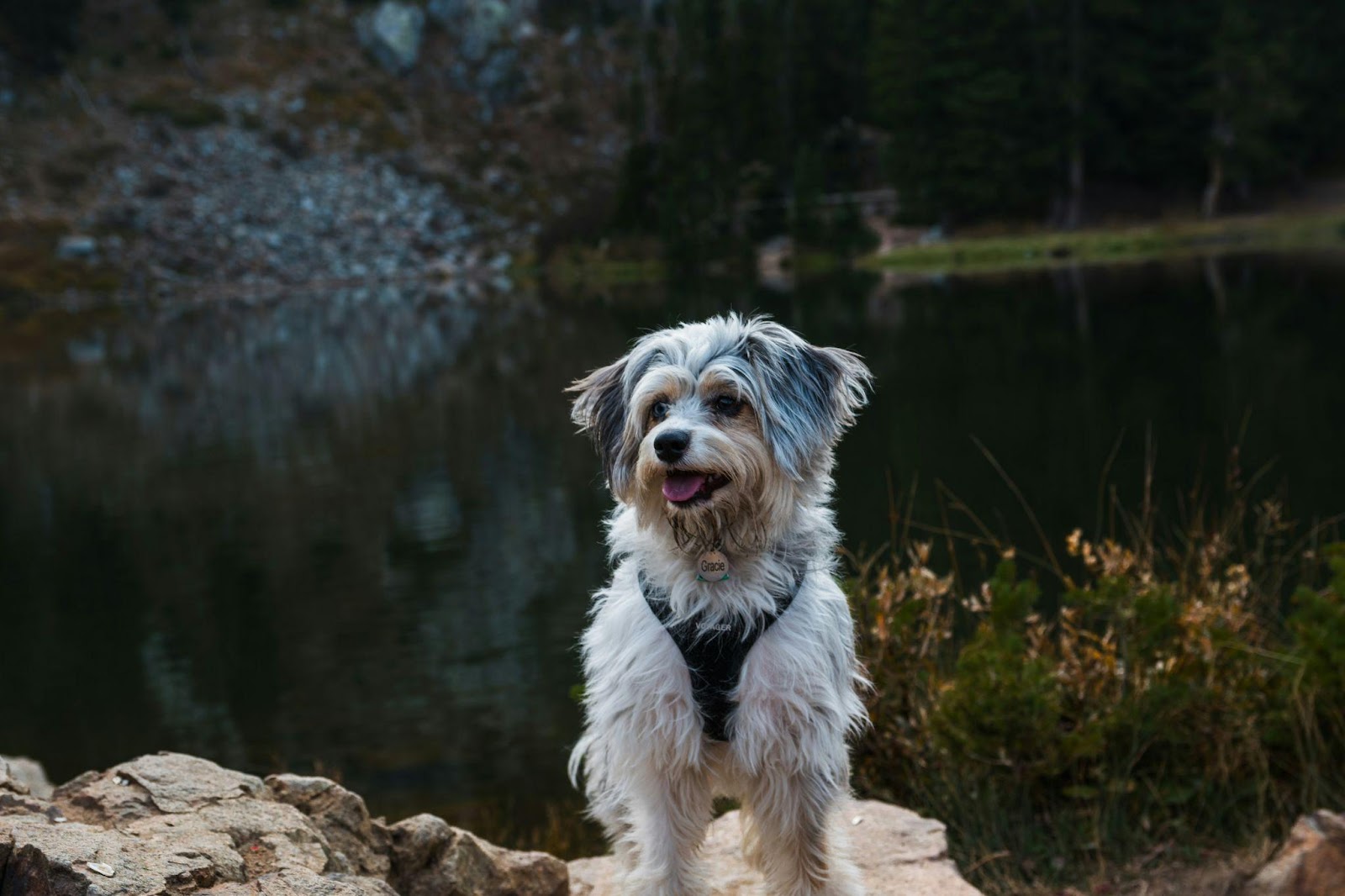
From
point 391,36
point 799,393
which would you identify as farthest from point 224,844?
point 391,36

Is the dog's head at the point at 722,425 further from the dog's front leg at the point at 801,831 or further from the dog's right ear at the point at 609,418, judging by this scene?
the dog's front leg at the point at 801,831

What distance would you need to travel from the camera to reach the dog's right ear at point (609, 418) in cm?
415

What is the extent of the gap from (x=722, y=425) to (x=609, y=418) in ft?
1.50

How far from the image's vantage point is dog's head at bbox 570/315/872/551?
3916 mm

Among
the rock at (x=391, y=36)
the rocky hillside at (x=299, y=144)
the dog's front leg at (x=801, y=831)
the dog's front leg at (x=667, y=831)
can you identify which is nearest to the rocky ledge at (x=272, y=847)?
the dog's front leg at (x=801, y=831)

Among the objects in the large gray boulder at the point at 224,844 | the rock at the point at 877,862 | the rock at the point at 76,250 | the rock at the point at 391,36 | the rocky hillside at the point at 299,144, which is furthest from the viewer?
the rock at the point at 391,36

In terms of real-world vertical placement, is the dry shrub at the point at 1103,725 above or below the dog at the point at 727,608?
below

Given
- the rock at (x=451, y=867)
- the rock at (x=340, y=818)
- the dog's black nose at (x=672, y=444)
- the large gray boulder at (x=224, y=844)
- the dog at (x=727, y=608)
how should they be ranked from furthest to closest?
1. the rock at (x=451, y=867)
2. the rock at (x=340, y=818)
3. the dog at (x=727, y=608)
4. the dog's black nose at (x=672, y=444)
5. the large gray boulder at (x=224, y=844)

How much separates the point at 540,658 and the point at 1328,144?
53.1 m

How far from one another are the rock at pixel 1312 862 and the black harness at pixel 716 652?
2.17 meters

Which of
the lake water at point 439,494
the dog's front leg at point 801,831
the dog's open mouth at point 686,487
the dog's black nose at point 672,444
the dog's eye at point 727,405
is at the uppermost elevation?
the dog's eye at point 727,405

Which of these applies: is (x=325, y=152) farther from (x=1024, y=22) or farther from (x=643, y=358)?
(x=643, y=358)

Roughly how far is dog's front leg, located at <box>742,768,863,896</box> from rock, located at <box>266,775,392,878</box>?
1297 mm

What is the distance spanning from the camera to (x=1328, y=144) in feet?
180
